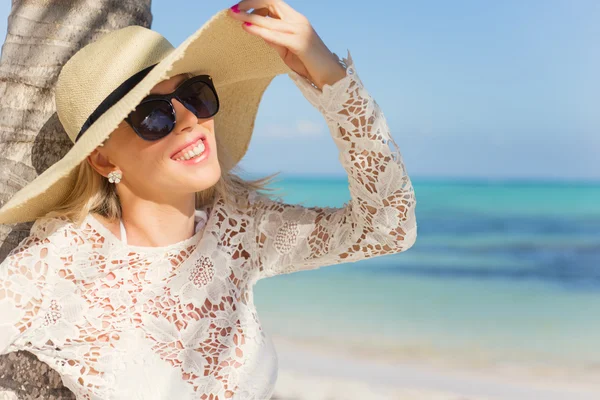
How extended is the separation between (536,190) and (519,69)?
8.44 meters

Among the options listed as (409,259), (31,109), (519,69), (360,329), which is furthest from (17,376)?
(519,69)

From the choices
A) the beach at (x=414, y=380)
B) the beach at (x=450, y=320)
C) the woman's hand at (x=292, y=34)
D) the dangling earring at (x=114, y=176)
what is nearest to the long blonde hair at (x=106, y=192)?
the dangling earring at (x=114, y=176)

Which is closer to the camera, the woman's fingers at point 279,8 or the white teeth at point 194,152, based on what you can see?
the woman's fingers at point 279,8

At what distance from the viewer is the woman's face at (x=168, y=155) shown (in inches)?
87.4

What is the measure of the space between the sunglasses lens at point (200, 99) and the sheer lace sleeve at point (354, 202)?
342 millimetres

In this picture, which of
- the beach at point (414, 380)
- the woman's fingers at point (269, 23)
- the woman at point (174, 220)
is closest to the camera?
the woman's fingers at point (269, 23)

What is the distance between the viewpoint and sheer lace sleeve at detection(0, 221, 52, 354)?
2107mm

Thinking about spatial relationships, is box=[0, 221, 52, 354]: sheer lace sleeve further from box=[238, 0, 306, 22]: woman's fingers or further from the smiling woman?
box=[238, 0, 306, 22]: woman's fingers

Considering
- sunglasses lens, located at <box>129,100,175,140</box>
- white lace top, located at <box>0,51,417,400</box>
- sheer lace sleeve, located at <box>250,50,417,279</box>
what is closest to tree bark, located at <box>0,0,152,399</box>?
white lace top, located at <box>0,51,417,400</box>

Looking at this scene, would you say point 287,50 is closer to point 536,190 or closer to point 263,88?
point 263,88

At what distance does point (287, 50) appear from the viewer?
2.07 meters

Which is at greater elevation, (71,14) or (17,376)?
(71,14)

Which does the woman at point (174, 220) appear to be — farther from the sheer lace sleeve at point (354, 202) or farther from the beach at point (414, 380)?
the beach at point (414, 380)

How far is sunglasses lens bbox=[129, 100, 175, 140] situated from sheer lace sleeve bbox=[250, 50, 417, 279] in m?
0.43
